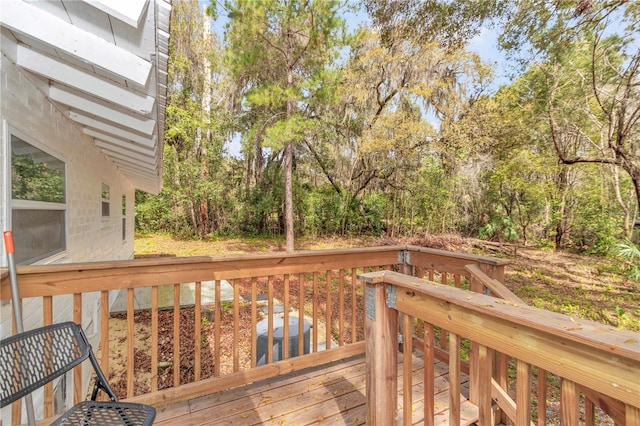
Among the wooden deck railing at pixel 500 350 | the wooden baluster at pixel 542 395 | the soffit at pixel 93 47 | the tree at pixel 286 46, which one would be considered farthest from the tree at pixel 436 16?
the wooden baluster at pixel 542 395

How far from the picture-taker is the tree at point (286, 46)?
6.87m

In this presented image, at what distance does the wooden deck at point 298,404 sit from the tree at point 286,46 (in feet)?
19.5

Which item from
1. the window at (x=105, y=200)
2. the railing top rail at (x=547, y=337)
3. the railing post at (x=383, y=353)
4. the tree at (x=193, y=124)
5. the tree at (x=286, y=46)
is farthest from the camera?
the tree at (x=193, y=124)

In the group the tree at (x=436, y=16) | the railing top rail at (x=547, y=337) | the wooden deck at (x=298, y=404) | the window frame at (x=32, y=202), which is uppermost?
the tree at (x=436, y=16)

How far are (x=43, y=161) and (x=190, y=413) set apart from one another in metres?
2.13

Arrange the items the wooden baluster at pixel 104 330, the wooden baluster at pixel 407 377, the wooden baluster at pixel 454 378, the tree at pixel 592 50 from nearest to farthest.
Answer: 1. the wooden baluster at pixel 454 378
2. the wooden baluster at pixel 407 377
3. the wooden baluster at pixel 104 330
4. the tree at pixel 592 50

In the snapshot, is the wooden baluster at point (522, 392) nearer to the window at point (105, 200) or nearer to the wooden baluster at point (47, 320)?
the wooden baluster at point (47, 320)

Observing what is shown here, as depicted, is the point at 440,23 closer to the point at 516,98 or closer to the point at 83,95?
the point at 516,98

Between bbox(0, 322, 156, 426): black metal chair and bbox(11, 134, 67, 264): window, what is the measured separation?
862 millimetres

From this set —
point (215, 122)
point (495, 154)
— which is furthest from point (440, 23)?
point (215, 122)

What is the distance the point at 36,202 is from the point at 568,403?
10.2 ft

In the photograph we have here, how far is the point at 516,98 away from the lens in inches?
352

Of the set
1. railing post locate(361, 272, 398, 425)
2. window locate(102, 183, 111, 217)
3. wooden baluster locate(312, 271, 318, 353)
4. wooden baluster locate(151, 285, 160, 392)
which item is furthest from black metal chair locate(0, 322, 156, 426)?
window locate(102, 183, 111, 217)

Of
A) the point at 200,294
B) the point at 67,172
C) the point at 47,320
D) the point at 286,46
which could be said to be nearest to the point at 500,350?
the point at 200,294
